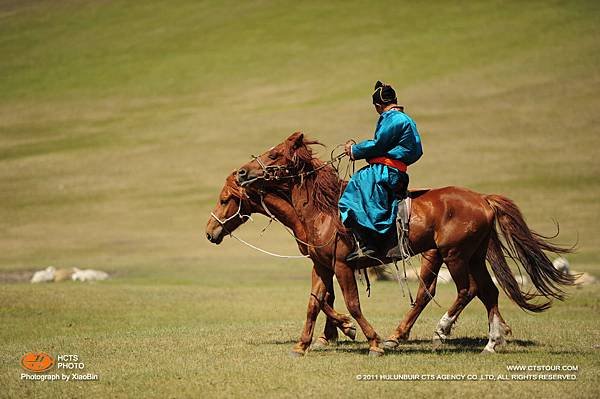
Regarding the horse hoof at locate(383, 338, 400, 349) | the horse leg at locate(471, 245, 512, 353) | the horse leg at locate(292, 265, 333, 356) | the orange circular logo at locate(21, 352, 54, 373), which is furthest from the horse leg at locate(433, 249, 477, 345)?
the orange circular logo at locate(21, 352, 54, 373)

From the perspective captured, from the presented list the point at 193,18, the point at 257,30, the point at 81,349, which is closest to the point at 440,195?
the point at 81,349

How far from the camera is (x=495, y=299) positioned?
10.0m

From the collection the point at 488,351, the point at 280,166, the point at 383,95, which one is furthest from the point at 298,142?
the point at 488,351

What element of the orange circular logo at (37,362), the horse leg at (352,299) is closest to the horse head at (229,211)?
the horse leg at (352,299)

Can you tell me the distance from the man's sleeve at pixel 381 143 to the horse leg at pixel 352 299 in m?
1.25

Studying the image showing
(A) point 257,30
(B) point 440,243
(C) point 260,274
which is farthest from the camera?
(A) point 257,30

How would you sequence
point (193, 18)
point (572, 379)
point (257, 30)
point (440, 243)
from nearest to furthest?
point (572, 379) < point (440, 243) < point (257, 30) < point (193, 18)

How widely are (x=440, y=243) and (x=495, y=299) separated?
1134 mm

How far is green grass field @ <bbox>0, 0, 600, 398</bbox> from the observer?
30.1ft

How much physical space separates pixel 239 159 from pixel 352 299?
93.1ft

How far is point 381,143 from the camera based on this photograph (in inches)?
370

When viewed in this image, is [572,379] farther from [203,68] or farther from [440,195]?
[203,68]

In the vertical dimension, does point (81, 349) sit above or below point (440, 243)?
below

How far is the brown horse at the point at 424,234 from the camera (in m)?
9.45
